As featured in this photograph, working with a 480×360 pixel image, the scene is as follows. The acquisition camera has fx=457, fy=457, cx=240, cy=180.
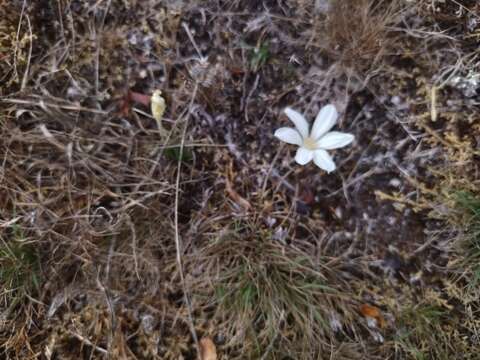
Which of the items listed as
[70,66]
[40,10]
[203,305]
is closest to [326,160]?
[203,305]

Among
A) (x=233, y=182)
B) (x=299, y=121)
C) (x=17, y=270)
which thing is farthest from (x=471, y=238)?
(x=17, y=270)

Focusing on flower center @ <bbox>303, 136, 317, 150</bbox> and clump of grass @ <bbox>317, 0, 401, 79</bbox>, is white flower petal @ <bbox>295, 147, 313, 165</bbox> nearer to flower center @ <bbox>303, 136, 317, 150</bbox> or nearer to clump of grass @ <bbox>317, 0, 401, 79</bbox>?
flower center @ <bbox>303, 136, 317, 150</bbox>

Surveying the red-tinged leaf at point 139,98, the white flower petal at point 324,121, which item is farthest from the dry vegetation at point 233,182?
the white flower petal at point 324,121

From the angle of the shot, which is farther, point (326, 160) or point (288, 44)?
point (288, 44)

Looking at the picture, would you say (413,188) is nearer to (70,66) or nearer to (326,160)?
(326,160)

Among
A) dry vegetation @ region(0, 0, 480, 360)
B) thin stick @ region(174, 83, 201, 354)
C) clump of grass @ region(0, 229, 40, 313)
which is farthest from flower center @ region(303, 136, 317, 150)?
clump of grass @ region(0, 229, 40, 313)

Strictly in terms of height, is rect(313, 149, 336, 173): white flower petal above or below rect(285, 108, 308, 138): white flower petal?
below

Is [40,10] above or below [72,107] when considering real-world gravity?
above

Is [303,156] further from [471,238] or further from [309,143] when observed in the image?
[471,238]
